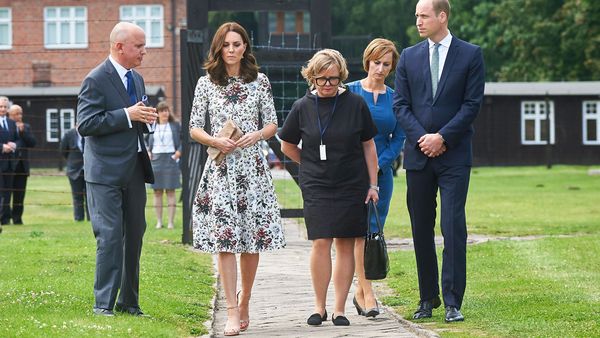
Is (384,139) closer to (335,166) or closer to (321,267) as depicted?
(335,166)

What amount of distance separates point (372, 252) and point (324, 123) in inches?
42.3

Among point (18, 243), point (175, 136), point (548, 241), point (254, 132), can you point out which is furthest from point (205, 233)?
point (175, 136)

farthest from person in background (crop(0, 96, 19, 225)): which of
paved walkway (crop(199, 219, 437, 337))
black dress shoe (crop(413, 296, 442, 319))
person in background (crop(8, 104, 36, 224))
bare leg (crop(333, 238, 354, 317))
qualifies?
black dress shoe (crop(413, 296, 442, 319))

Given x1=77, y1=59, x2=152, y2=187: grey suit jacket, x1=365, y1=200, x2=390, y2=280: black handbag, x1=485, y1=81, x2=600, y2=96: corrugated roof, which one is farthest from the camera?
x1=485, y1=81, x2=600, y2=96: corrugated roof

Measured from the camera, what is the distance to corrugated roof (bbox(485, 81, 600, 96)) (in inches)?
2234

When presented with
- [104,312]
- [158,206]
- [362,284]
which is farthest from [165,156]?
[104,312]

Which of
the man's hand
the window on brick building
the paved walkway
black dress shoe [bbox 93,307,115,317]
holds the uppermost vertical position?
the window on brick building

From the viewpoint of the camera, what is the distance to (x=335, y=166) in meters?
10.0

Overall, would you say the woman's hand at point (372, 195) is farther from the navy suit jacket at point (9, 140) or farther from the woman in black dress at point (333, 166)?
the navy suit jacket at point (9, 140)

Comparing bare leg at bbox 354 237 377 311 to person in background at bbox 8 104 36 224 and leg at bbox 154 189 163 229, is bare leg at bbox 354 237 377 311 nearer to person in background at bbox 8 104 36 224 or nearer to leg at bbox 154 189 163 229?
leg at bbox 154 189 163 229

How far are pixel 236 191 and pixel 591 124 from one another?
163 feet

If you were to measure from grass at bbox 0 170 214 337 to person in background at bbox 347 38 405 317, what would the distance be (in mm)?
1192

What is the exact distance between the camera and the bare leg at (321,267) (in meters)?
10.1

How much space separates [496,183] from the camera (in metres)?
39.4
